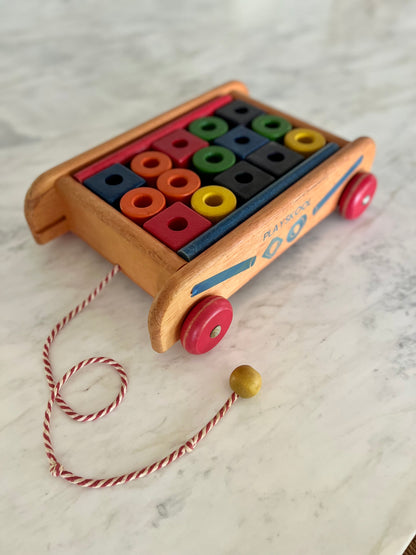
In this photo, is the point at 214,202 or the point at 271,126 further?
the point at 271,126

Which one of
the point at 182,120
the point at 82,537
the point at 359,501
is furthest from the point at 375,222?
the point at 82,537

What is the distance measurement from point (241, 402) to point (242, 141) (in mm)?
546

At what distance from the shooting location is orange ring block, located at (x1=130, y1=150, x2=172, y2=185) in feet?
3.12

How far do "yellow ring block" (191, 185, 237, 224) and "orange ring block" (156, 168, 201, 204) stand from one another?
0.7 inches

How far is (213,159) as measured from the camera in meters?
1.01

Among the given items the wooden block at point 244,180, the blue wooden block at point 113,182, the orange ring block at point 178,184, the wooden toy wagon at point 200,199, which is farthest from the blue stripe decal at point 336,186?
the blue wooden block at point 113,182

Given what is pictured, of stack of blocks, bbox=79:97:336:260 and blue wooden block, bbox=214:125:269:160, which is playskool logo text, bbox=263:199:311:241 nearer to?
stack of blocks, bbox=79:97:336:260

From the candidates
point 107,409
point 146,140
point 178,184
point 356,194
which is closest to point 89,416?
point 107,409

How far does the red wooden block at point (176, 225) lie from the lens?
0.82 meters

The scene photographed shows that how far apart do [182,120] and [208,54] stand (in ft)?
2.65

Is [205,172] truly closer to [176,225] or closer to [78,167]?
[176,225]

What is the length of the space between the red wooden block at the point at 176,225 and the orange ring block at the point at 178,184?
31 millimetres

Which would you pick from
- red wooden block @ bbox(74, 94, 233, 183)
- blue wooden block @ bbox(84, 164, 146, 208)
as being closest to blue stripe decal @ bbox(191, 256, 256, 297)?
blue wooden block @ bbox(84, 164, 146, 208)

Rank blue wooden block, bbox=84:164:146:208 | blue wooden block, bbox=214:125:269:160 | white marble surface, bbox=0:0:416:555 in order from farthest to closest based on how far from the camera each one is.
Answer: blue wooden block, bbox=214:125:269:160 → blue wooden block, bbox=84:164:146:208 → white marble surface, bbox=0:0:416:555
